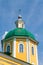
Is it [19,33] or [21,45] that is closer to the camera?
[21,45]

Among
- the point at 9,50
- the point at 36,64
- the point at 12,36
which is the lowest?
the point at 36,64

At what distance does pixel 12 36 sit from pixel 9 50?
2.16m

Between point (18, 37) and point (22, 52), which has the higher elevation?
point (18, 37)

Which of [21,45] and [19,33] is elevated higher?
[19,33]

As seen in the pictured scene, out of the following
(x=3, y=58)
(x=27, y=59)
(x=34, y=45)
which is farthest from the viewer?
(x=34, y=45)

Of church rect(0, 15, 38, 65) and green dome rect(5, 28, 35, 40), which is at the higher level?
green dome rect(5, 28, 35, 40)

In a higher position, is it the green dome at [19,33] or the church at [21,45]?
the green dome at [19,33]

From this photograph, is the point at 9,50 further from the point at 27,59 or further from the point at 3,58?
the point at 3,58

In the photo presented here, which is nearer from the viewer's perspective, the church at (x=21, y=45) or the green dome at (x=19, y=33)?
the church at (x=21, y=45)

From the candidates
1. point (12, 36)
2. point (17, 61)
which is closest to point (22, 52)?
point (12, 36)

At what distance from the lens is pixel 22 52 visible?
31.8 meters

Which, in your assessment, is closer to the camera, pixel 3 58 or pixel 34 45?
pixel 3 58

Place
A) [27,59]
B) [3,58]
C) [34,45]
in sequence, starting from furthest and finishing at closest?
[34,45] → [27,59] → [3,58]

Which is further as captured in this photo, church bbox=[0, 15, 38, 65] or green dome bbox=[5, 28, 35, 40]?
green dome bbox=[5, 28, 35, 40]
